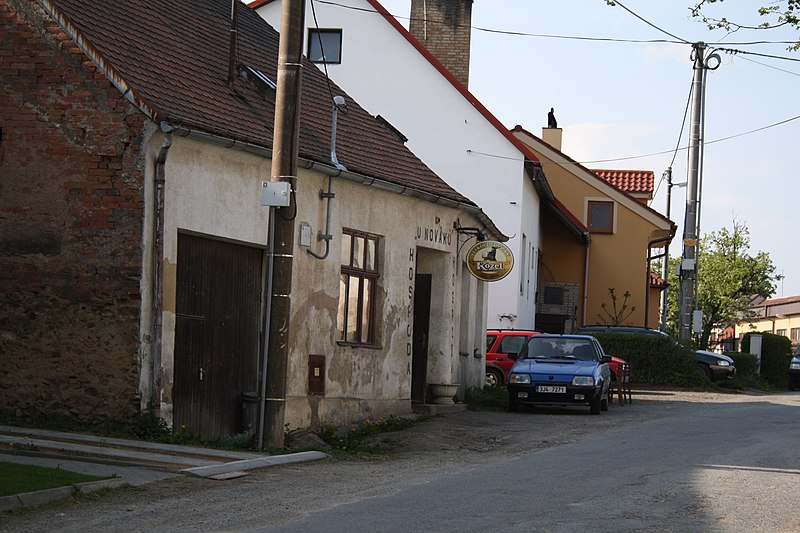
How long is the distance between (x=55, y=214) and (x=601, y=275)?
3240 cm

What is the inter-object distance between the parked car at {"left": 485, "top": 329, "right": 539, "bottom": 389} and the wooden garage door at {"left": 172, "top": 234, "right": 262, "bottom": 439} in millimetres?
12984

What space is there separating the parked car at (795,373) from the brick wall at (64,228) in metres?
28.7

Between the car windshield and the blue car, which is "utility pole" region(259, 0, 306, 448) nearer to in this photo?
the blue car

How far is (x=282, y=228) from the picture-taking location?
14.4m

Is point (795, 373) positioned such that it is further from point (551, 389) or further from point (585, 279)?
point (551, 389)

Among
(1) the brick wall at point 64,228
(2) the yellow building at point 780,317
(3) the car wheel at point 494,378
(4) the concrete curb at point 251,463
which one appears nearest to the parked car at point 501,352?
(3) the car wheel at point 494,378

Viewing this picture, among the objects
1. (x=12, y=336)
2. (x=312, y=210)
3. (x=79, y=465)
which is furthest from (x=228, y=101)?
(x=79, y=465)

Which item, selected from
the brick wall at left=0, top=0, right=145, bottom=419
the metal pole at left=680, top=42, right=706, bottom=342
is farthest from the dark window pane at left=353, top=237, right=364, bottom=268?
the metal pole at left=680, top=42, right=706, bottom=342

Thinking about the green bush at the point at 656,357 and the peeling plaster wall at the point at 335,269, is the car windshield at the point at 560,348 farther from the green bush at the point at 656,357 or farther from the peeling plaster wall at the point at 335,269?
the green bush at the point at 656,357

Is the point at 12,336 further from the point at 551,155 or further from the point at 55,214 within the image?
the point at 551,155

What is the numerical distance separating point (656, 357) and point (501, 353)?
5258 millimetres

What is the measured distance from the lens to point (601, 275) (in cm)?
4488

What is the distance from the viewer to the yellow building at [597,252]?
4406 cm

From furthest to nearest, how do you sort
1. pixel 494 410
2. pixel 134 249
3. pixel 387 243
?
1. pixel 494 410
2. pixel 387 243
3. pixel 134 249
